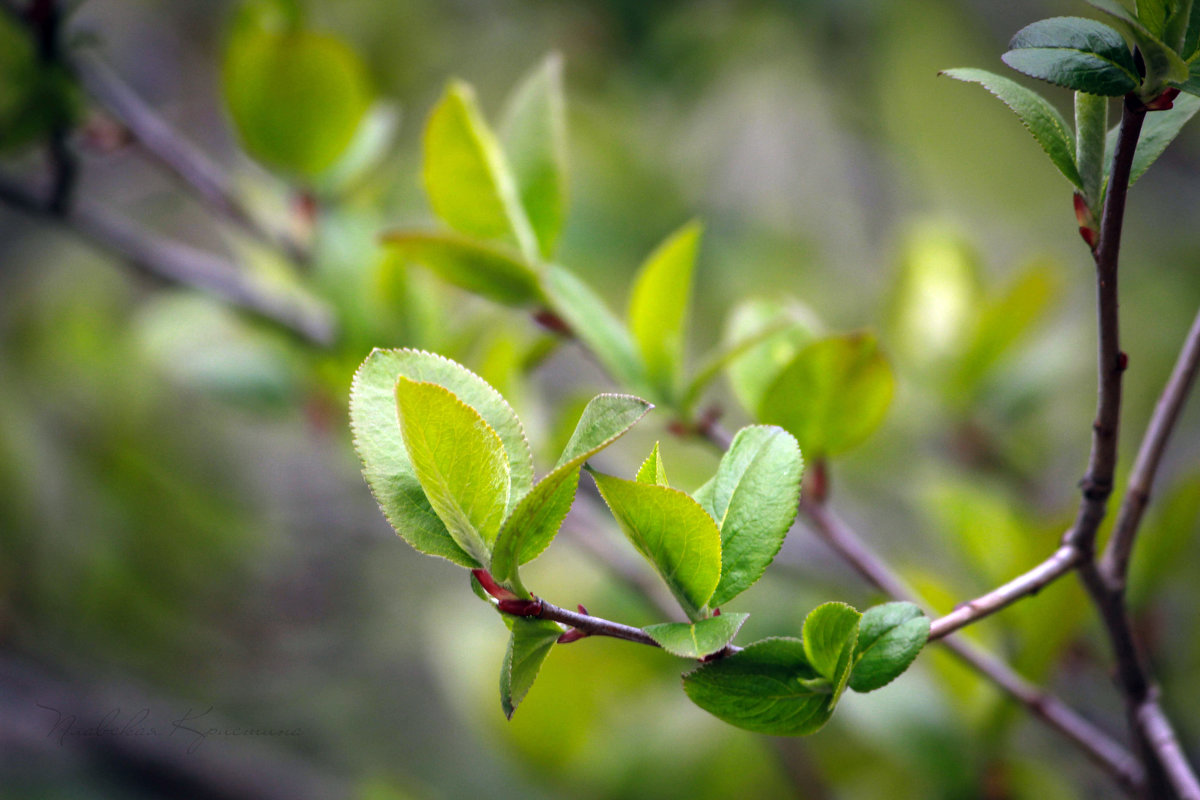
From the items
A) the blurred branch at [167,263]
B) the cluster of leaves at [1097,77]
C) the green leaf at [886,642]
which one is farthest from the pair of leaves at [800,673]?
the blurred branch at [167,263]

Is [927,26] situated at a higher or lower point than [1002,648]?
higher

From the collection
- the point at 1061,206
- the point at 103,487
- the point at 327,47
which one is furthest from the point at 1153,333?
the point at 103,487

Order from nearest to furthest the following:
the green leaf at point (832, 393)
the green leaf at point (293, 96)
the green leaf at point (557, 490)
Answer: the green leaf at point (557, 490) < the green leaf at point (832, 393) < the green leaf at point (293, 96)

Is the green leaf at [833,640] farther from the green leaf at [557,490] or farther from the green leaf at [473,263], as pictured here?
the green leaf at [473,263]

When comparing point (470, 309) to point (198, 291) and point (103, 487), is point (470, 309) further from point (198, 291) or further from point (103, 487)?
point (103, 487)

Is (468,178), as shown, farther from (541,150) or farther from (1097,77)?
(1097,77)

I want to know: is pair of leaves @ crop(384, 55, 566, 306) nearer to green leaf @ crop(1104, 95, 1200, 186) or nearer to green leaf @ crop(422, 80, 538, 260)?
green leaf @ crop(422, 80, 538, 260)
